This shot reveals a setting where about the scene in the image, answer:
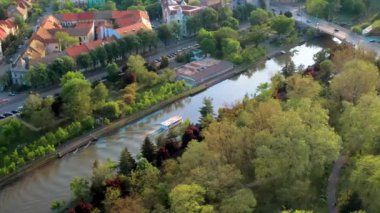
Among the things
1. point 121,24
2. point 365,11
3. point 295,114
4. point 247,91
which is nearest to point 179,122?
Result: point 247,91

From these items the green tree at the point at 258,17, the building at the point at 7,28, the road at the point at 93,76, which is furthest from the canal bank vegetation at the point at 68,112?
the green tree at the point at 258,17

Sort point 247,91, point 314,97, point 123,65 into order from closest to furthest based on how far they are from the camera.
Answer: point 314,97 → point 247,91 → point 123,65

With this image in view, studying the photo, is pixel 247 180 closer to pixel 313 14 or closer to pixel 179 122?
pixel 179 122

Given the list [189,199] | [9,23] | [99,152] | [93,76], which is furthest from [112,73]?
[189,199]

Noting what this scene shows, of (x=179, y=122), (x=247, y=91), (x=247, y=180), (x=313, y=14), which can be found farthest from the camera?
(x=313, y=14)

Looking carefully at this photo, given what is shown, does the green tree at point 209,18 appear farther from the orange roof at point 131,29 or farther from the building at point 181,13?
the orange roof at point 131,29

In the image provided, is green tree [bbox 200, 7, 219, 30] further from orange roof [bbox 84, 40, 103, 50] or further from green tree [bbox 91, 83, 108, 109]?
green tree [bbox 91, 83, 108, 109]

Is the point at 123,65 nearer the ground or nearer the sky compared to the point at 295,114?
nearer the ground
